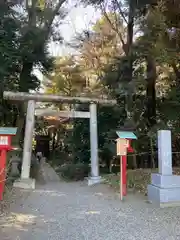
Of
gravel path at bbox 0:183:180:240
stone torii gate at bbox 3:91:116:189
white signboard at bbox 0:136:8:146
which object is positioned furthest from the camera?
stone torii gate at bbox 3:91:116:189

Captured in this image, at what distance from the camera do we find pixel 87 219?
4.02 metres

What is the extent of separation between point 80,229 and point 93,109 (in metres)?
4.36

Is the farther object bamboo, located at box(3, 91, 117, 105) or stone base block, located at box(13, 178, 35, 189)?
bamboo, located at box(3, 91, 117, 105)

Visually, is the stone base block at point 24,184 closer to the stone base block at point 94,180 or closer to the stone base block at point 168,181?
the stone base block at point 94,180

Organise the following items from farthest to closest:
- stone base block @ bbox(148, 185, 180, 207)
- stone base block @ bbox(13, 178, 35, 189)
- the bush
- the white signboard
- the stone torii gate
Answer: the bush → the stone torii gate → stone base block @ bbox(13, 178, 35, 189) → the white signboard → stone base block @ bbox(148, 185, 180, 207)

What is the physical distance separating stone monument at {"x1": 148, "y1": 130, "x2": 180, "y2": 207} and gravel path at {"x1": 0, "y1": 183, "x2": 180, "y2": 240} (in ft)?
0.63

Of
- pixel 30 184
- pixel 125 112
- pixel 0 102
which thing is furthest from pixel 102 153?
pixel 0 102

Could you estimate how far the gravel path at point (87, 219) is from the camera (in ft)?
11.0

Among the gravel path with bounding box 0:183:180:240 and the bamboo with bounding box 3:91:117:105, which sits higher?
the bamboo with bounding box 3:91:117:105

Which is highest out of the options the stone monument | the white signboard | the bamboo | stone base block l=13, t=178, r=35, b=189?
the bamboo

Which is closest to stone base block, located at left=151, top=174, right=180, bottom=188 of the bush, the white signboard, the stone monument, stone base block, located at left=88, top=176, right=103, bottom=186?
the stone monument

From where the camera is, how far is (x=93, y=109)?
7.56m

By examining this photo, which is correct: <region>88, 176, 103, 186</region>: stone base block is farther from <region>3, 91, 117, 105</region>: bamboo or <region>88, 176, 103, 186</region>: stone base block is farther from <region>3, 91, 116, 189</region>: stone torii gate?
<region>3, 91, 117, 105</region>: bamboo

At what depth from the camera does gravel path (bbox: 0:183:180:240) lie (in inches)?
132
